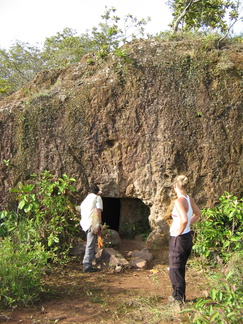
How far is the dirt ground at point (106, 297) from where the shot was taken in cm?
390

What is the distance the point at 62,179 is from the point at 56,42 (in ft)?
39.0

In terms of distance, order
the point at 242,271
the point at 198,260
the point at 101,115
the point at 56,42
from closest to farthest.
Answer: the point at 242,271, the point at 198,260, the point at 101,115, the point at 56,42

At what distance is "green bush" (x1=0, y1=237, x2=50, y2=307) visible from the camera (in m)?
4.07

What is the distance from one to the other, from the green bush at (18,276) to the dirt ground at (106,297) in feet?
0.43

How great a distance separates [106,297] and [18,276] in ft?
3.76

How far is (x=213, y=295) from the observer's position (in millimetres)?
3268

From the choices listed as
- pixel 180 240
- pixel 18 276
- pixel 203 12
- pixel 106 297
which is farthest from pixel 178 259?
pixel 203 12

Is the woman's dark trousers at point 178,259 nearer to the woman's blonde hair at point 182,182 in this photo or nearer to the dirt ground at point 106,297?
the dirt ground at point 106,297

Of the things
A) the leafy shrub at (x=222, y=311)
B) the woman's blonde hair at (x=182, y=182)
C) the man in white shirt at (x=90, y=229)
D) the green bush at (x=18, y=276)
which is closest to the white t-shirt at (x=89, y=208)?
the man in white shirt at (x=90, y=229)

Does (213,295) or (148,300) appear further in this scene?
(148,300)

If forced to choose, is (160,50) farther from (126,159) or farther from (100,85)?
(126,159)

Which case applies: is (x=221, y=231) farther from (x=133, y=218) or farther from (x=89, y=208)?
(x=89, y=208)

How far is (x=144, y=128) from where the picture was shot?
6.19 m

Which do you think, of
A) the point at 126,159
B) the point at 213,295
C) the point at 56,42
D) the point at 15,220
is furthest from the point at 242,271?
the point at 56,42
